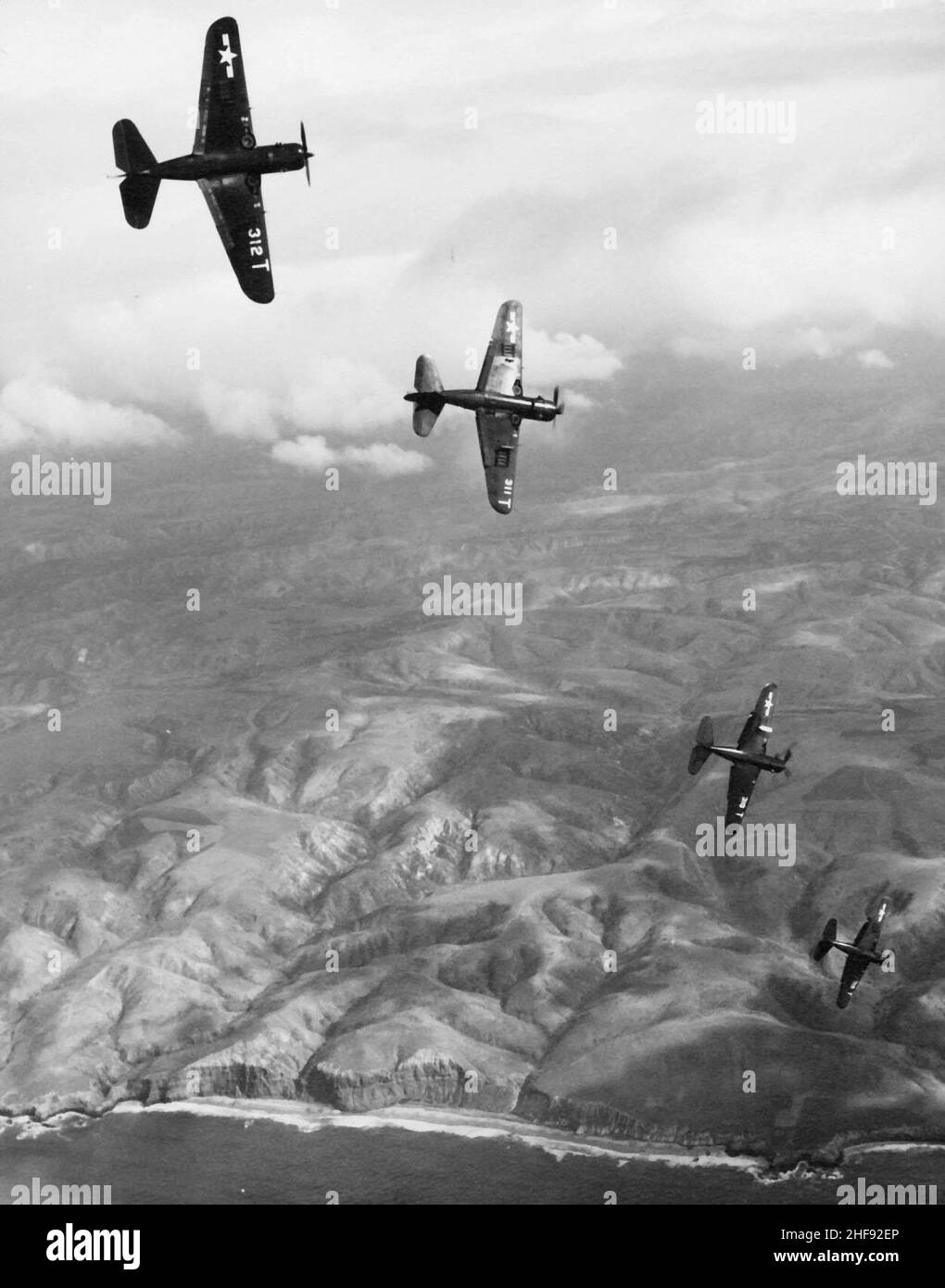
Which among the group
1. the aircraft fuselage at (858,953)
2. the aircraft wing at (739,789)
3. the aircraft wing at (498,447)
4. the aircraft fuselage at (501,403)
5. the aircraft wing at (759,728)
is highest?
the aircraft fuselage at (501,403)

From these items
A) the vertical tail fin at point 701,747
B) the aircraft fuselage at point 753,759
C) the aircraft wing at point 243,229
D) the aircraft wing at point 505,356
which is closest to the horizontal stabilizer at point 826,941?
the aircraft fuselage at point 753,759

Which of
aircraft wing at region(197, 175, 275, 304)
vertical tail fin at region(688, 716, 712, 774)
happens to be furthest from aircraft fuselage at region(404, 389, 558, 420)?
vertical tail fin at region(688, 716, 712, 774)

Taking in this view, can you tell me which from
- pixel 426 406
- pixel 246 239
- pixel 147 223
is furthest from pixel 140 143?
pixel 426 406

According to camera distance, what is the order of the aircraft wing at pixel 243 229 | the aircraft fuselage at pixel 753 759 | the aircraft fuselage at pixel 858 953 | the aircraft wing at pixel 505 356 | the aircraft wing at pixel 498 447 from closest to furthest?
the aircraft wing at pixel 243 229 → the aircraft wing at pixel 498 447 → the aircraft wing at pixel 505 356 → the aircraft fuselage at pixel 753 759 → the aircraft fuselage at pixel 858 953

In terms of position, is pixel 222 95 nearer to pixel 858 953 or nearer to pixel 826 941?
pixel 826 941

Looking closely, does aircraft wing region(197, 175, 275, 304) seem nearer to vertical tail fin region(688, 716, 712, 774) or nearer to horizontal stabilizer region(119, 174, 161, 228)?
horizontal stabilizer region(119, 174, 161, 228)

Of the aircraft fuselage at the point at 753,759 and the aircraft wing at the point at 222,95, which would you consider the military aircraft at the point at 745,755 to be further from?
the aircraft wing at the point at 222,95
